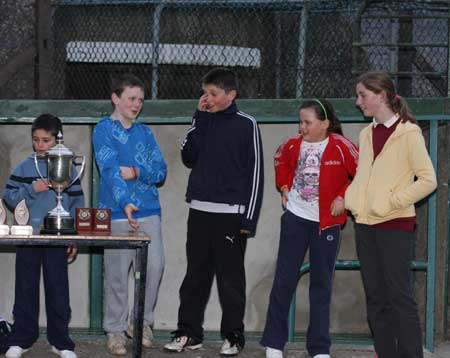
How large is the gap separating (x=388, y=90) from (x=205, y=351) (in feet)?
6.69

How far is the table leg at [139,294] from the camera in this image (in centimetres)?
633

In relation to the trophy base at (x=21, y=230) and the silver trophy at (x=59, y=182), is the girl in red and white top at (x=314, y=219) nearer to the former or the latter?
the silver trophy at (x=59, y=182)

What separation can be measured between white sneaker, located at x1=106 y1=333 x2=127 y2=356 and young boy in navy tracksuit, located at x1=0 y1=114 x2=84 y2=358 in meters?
0.26

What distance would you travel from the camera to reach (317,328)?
6.89m

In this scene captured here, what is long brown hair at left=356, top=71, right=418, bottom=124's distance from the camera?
21.4 ft

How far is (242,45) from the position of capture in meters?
9.73

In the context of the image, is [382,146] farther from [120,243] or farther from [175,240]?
[175,240]

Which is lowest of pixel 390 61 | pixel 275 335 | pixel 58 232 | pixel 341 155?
pixel 275 335

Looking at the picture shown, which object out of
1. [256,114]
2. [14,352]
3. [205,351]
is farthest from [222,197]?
[14,352]

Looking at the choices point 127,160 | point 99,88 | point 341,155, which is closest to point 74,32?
point 99,88

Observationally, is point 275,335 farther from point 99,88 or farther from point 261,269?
point 99,88

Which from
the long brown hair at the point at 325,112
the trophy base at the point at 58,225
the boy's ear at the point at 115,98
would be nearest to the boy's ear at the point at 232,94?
the long brown hair at the point at 325,112

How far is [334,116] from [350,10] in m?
2.49

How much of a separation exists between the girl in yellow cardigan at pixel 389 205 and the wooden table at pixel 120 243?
1.26m
